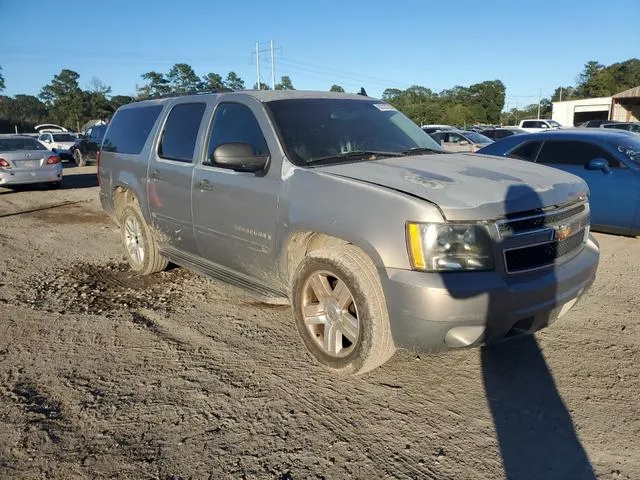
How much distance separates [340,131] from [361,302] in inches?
62.0

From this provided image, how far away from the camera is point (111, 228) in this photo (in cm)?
867

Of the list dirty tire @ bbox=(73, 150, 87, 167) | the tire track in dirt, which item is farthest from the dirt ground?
dirty tire @ bbox=(73, 150, 87, 167)

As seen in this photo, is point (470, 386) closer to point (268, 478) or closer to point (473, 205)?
point (473, 205)

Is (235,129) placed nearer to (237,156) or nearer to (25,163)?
(237,156)

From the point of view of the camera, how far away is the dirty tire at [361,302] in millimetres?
2986

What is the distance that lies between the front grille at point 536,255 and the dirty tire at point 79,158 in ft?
79.4

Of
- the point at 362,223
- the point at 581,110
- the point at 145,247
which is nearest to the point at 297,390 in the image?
the point at 362,223

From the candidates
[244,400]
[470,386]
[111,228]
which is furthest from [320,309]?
[111,228]

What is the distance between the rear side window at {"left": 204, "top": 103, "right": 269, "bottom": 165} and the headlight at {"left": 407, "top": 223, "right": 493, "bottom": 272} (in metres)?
1.45

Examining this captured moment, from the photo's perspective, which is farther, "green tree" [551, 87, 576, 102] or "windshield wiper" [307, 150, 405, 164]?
"green tree" [551, 87, 576, 102]

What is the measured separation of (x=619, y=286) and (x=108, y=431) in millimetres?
4844

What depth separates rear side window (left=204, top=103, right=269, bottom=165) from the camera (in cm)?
384

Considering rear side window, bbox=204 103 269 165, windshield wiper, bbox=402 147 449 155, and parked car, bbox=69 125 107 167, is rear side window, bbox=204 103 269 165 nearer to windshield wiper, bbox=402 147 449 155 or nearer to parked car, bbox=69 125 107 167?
windshield wiper, bbox=402 147 449 155

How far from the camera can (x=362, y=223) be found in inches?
118
